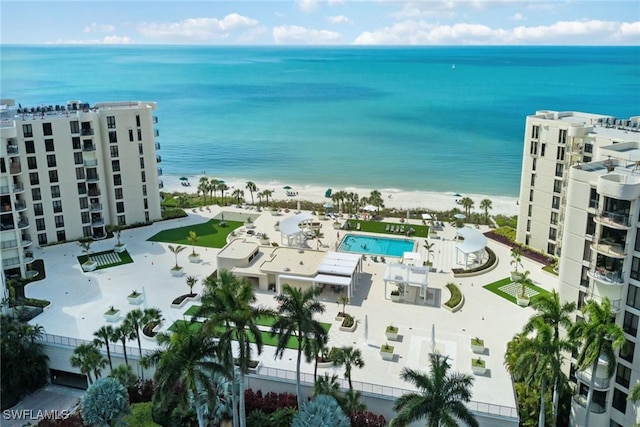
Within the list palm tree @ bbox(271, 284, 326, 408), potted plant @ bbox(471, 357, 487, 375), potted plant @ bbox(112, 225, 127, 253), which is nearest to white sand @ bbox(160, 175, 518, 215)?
potted plant @ bbox(112, 225, 127, 253)

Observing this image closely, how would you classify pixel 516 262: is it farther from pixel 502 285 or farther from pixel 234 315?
pixel 234 315

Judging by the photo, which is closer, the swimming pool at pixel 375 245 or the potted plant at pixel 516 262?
the potted plant at pixel 516 262

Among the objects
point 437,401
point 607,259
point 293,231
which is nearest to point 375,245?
point 293,231

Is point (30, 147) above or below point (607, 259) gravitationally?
above

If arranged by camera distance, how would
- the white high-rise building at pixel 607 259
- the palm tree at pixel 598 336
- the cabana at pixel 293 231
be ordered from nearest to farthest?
the palm tree at pixel 598 336, the white high-rise building at pixel 607 259, the cabana at pixel 293 231

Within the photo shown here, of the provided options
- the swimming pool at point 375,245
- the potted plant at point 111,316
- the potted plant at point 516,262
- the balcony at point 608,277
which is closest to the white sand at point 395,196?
the swimming pool at point 375,245

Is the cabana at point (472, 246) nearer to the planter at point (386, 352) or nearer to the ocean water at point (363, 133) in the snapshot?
the planter at point (386, 352)

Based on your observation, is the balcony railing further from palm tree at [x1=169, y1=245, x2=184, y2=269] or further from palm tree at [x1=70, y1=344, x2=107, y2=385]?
palm tree at [x1=169, y1=245, x2=184, y2=269]

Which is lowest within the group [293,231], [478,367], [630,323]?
[478,367]
